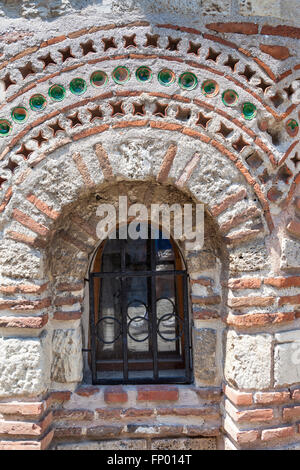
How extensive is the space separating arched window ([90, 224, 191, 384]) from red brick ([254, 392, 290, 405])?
1.62 feet

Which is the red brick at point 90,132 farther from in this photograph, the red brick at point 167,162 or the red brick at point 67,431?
the red brick at point 67,431

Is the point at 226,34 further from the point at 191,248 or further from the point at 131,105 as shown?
the point at 191,248

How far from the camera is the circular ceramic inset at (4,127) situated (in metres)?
2.47

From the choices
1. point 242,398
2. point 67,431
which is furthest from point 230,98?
point 67,431

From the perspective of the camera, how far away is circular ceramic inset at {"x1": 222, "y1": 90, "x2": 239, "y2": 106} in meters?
2.48

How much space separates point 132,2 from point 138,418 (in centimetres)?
257

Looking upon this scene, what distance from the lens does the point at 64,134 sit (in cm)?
245

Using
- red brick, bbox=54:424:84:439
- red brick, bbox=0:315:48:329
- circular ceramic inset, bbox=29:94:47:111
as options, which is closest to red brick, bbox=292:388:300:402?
red brick, bbox=54:424:84:439

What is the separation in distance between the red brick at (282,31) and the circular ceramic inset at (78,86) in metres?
1.13

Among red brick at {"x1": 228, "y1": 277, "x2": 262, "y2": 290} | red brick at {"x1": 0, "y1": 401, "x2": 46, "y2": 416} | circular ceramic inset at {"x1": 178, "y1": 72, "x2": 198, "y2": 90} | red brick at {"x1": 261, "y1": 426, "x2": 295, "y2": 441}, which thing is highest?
circular ceramic inset at {"x1": 178, "y1": 72, "x2": 198, "y2": 90}

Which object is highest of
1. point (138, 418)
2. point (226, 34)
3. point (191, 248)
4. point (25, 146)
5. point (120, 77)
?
point (226, 34)

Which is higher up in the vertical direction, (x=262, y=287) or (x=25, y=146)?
(x=25, y=146)

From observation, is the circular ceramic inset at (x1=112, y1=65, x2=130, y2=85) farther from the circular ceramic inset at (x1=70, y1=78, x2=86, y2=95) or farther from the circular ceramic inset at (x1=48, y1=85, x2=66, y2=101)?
the circular ceramic inset at (x1=48, y1=85, x2=66, y2=101)
